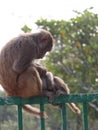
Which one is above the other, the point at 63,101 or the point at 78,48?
the point at 78,48

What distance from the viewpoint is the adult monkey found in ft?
16.6

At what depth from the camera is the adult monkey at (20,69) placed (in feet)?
16.6

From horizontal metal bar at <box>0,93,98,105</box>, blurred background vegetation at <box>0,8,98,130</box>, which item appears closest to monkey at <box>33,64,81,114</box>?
horizontal metal bar at <box>0,93,98,105</box>

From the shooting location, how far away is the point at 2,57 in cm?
506

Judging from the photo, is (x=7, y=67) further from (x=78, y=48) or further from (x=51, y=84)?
(x=78, y=48)

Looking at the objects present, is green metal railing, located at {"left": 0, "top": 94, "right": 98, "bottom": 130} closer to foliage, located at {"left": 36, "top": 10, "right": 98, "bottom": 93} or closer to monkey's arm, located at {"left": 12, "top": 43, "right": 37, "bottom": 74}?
monkey's arm, located at {"left": 12, "top": 43, "right": 37, "bottom": 74}

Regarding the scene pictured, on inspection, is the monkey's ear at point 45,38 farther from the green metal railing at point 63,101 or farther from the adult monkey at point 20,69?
the green metal railing at point 63,101

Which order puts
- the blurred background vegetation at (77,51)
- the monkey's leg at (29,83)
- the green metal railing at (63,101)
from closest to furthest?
the green metal railing at (63,101) → the monkey's leg at (29,83) → the blurred background vegetation at (77,51)

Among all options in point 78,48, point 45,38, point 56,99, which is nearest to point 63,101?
point 56,99

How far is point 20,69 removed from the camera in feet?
16.8

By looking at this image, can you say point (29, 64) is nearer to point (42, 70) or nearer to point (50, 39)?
point (42, 70)

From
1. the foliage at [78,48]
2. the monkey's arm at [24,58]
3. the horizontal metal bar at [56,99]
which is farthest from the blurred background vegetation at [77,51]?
the horizontal metal bar at [56,99]

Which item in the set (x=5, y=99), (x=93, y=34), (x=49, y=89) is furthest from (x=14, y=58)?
(x=93, y=34)

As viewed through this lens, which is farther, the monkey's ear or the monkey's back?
the monkey's ear
